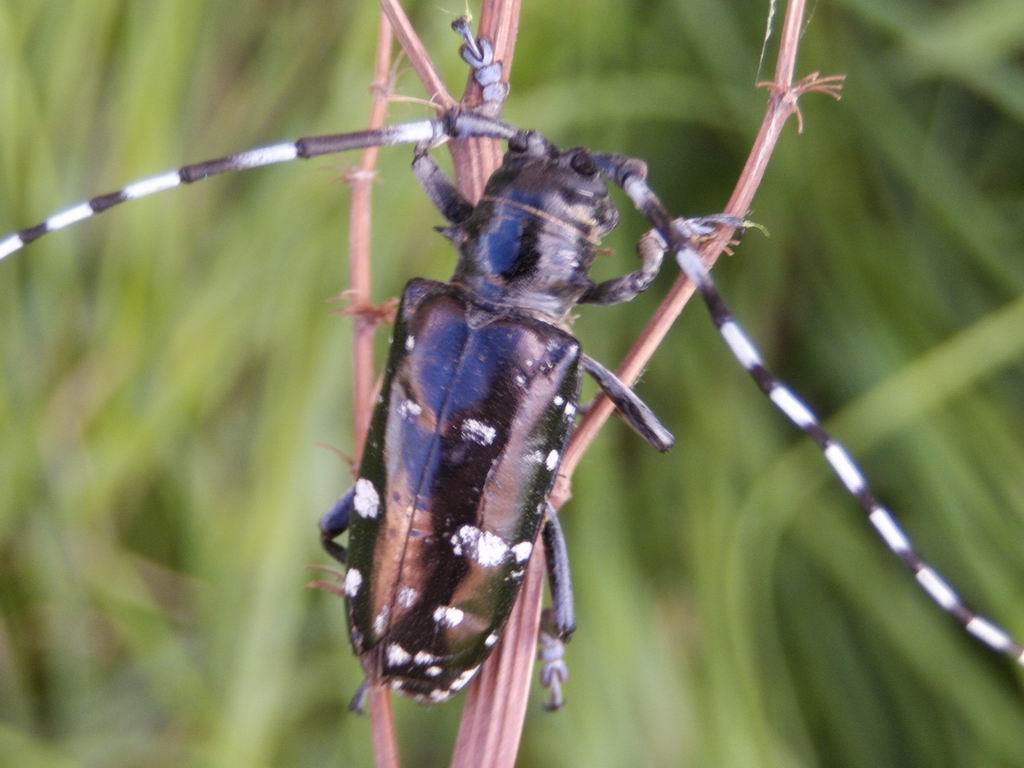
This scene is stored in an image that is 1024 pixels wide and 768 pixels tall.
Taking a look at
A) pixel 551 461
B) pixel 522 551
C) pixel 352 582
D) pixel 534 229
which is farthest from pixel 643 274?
pixel 352 582

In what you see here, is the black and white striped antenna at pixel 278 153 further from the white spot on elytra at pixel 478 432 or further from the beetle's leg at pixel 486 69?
the white spot on elytra at pixel 478 432

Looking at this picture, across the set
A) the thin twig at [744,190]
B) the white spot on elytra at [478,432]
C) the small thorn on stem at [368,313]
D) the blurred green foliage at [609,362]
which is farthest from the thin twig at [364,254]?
the blurred green foliage at [609,362]

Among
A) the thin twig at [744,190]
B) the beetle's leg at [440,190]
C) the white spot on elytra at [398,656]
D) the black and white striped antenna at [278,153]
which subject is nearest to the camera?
the thin twig at [744,190]

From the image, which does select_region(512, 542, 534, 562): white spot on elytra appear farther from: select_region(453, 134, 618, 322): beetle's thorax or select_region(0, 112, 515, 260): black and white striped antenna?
select_region(0, 112, 515, 260): black and white striped antenna

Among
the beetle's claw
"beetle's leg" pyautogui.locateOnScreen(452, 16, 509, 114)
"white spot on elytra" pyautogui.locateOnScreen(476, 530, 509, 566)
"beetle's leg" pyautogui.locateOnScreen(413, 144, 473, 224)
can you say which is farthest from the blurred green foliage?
"beetle's leg" pyautogui.locateOnScreen(452, 16, 509, 114)

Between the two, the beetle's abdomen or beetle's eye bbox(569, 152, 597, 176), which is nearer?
the beetle's abdomen

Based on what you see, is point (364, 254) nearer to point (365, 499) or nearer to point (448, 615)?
point (365, 499)

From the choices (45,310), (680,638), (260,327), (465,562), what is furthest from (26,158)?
(680,638)
